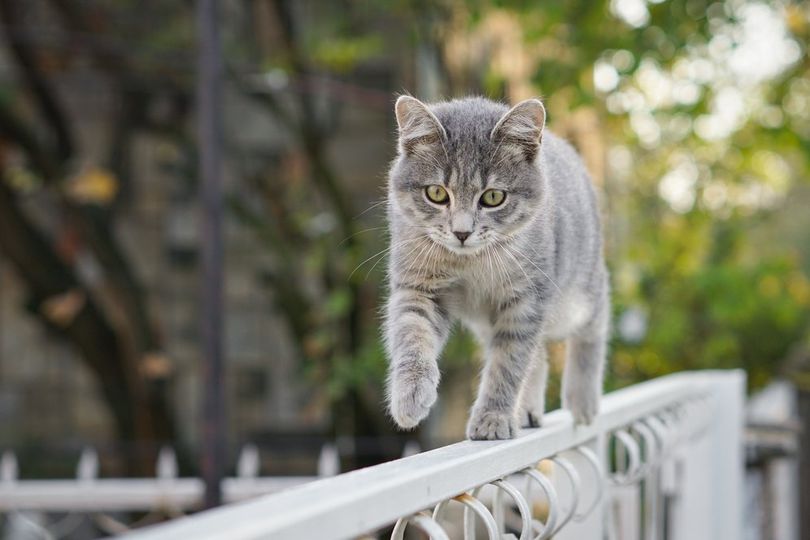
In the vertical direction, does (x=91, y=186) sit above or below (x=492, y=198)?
above

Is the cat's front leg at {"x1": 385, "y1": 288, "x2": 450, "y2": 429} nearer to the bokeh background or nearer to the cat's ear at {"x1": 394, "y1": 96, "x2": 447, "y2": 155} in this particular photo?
the cat's ear at {"x1": 394, "y1": 96, "x2": 447, "y2": 155}

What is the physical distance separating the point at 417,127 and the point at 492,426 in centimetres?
65

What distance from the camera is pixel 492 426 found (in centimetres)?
198

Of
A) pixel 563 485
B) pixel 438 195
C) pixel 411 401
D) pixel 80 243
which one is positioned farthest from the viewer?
pixel 80 243

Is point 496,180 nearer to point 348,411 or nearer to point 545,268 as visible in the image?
point 545,268

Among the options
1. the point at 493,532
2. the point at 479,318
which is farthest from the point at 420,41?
the point at 493,532

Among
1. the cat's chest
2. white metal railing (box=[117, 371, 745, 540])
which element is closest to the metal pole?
white metal railing (box=[117, 371, 745, 540])

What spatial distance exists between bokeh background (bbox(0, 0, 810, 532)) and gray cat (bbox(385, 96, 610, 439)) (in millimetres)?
2710

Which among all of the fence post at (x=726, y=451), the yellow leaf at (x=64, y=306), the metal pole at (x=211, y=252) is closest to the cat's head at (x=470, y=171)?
the metal pole at (x=211, y=252)

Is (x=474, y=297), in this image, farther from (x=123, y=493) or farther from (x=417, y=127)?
(x=123, y=493)

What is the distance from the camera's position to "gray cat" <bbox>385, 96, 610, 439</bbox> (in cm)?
206

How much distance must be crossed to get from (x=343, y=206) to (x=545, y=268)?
170 inches

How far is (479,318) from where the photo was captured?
89.4 inches

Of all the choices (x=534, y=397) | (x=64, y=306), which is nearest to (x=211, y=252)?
(x=534, y=397)
